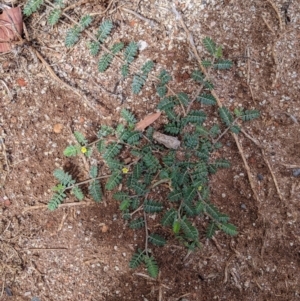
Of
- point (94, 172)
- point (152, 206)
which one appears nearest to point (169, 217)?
point (152, 206)

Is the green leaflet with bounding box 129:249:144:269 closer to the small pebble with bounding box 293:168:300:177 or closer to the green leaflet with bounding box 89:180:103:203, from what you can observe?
the green leaflet with bounding box 89:180:103:203

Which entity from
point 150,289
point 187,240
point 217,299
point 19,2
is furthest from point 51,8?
point 217,299

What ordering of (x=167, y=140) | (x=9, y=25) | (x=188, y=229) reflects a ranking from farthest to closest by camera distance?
(x=9, y=25) → (x=167, y=140) → (x=188, y=229)

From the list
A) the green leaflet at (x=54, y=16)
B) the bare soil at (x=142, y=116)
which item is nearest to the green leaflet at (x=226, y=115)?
the bare soil at (x=142, y=116)

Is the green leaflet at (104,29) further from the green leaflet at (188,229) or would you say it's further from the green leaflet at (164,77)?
the green leaflet at (188,229)

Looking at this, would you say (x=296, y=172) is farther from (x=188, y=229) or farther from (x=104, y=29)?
(x=104, y=29)

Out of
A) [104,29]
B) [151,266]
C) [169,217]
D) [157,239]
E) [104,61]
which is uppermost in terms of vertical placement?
[104,29]

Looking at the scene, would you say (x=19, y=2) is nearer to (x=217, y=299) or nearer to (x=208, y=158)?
(x=208, y=158)
